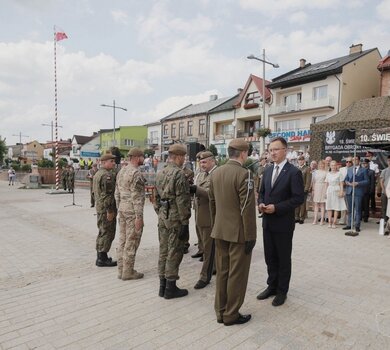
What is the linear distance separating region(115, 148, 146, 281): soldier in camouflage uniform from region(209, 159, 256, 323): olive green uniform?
1.55 m

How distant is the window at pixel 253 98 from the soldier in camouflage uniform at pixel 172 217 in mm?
33138

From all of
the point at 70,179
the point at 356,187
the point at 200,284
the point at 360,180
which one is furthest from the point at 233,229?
the point at 70,179

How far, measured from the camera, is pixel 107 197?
531cm

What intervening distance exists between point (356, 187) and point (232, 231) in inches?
249

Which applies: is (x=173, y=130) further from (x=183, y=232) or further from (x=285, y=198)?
(x=285, y=198)

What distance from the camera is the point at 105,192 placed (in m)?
5.29

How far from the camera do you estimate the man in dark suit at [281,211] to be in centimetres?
382

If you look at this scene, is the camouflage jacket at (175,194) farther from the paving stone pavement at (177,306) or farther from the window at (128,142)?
the window at (128,142)

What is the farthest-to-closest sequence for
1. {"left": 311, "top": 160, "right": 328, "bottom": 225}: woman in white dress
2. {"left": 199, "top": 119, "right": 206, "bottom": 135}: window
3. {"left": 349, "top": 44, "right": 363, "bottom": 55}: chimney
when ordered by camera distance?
→ 1. {"left": 199, "top": 119, "right": 206, "bottom": 135}: window
2. {"left": 349, "top": 44, "right": 363, "bottom": 55}: chimney
3. {"left": 311, "top": 160, "right": 328, "bottom": 225}: woman in white dress

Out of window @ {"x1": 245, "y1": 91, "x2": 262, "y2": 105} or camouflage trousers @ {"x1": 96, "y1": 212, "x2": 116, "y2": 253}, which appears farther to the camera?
window @ {"x1": 245, "y1": 91, "x2": 262, "y2": 105}

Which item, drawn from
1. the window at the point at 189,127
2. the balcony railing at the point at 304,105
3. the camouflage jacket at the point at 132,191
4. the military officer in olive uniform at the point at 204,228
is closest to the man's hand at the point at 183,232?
the military officer in olive uniform at the point at 204,228

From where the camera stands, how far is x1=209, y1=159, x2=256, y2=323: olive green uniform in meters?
3.23

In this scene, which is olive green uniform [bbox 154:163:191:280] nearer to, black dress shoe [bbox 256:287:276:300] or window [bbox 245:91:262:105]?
black dress shoe [bbox 256:287:276:300]

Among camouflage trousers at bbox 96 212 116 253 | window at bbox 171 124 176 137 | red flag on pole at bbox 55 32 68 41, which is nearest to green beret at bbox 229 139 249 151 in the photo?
camouflage trousers at bbox 96 212 116 253
